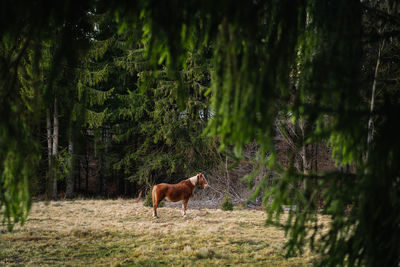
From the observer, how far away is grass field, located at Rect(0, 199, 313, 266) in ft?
15.4

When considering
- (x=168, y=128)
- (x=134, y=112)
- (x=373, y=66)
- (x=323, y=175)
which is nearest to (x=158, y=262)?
(x=323, y=175)

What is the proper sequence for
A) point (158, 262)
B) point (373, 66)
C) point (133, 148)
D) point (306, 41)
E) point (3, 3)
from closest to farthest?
point (3, 3)
point (306, 41)
point (158, 262)
point (373, 66)
point (133, 148)

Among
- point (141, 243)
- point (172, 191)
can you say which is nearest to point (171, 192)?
point (172, 191)

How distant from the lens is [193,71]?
43.1ft

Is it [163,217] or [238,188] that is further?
[238,188]

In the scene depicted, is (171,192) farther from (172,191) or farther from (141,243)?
(141,243)

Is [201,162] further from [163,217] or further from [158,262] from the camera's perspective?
[158,262]

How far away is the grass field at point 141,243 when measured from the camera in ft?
15.4

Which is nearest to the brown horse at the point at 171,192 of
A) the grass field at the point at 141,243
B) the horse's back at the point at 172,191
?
the horse's back at the point at 172,191

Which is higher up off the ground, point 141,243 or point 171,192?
point 171,192

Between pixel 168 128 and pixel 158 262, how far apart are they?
360 inches

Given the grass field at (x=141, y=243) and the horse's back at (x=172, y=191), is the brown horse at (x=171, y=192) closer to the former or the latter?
the horse's back at (x=172, y=191)

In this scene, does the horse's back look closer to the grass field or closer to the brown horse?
the brown horse

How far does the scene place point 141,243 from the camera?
5.73 metres
